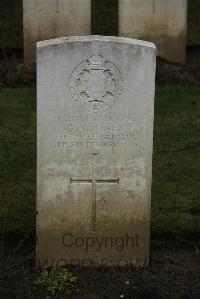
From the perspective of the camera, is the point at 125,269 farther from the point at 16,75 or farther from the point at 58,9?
the point at 58,9

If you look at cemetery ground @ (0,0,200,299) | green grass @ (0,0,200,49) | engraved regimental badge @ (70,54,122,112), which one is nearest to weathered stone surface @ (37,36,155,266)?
engraved regimental badge @ (70,54,122,112)

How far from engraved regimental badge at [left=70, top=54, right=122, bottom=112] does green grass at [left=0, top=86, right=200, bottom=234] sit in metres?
1.43

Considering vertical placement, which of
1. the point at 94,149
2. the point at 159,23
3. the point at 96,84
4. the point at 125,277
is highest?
the point at 159,23

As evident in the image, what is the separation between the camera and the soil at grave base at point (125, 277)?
5109mm

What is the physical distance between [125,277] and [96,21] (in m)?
10.1

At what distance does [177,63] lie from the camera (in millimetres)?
12234

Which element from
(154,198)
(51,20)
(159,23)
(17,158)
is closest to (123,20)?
(159,23)

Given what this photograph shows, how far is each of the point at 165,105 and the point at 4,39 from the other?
489cm

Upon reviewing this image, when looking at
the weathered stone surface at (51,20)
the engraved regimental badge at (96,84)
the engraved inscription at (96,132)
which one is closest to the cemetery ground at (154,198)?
the weathered stone surface at (51,20)

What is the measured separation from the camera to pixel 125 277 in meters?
5.35

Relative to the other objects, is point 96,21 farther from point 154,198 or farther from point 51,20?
point 154,198

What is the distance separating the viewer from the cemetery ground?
523 cm

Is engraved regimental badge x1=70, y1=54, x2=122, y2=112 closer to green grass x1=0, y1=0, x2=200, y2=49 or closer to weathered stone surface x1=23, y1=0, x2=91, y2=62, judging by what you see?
weathered stone surface x1=23, y1=0, x2=91, y2=62

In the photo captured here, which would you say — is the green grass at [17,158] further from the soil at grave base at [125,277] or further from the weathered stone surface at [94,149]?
the weathered stone surface at [94,149]
